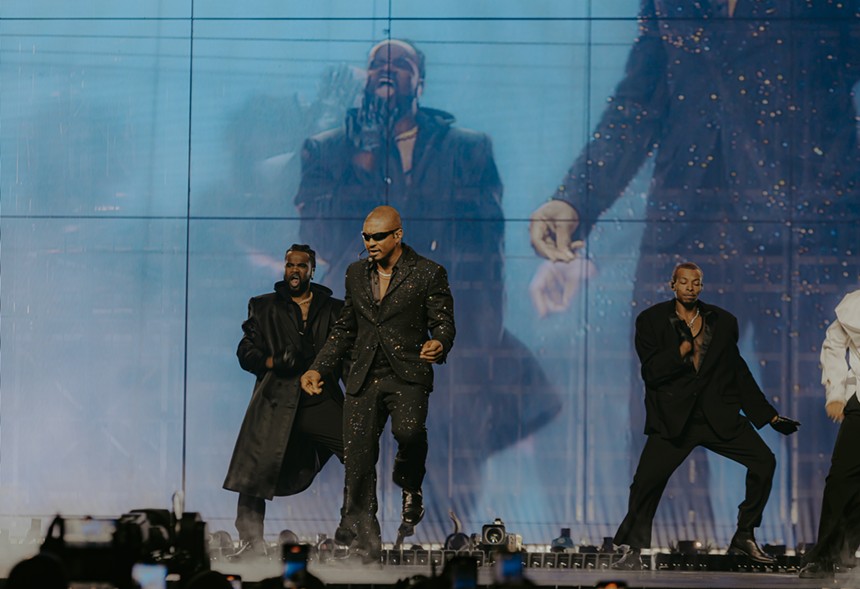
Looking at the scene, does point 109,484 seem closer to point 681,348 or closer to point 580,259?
point 580,259

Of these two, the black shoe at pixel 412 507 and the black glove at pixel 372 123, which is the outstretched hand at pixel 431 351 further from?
the black glove at pixel 372 123

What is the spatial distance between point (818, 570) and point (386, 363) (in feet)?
7.47

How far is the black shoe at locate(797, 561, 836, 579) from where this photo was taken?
27.4 feet

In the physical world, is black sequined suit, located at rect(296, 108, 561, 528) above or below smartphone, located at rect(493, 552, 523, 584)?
above

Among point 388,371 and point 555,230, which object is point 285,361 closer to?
point 388,371

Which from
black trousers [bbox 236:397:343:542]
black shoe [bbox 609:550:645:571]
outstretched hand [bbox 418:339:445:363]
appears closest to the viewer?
outstretched hand [bbox 418:339:445:363]

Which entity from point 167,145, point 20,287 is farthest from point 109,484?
point 167,145

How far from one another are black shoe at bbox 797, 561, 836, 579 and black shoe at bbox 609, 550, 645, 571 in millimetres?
855

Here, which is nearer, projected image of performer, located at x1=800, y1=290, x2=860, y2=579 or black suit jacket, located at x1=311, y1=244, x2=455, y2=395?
black suit jacket, located at x1=311, y1=244, x2=455, y2=395

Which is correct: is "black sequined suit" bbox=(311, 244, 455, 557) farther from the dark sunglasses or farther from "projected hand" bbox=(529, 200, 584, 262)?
"projected hand" bbox=(529, 200, 584, 262)

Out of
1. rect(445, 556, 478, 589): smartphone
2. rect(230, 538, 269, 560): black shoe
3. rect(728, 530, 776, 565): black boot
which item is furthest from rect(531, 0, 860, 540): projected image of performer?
rect(445, 556, 478, 589): smartphone

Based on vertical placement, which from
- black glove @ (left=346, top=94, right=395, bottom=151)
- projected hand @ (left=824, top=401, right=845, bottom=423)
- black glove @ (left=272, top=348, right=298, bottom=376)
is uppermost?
black glove @ (left=346, top=94, right=395, bottom=151)

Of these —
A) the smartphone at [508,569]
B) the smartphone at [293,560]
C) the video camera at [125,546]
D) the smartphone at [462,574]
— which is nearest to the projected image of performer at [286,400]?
the video camera at [125,546]

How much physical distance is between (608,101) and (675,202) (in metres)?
0.77
